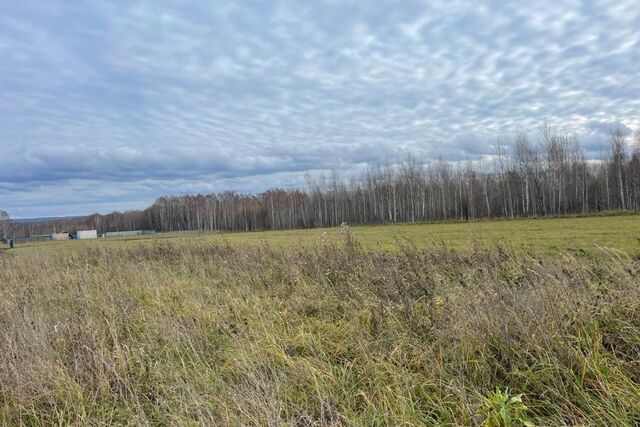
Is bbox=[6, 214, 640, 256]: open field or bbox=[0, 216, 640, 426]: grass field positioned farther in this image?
bbox=[6, 214, 640, 256]: open field

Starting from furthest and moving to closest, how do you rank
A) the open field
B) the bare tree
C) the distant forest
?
the bare tree, the distant forest, the open field

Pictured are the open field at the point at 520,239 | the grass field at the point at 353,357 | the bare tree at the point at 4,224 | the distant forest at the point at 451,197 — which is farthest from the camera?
the bare tree at the point at 4,224

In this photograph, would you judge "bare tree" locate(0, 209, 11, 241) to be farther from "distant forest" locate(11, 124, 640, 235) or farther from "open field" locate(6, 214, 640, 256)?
"open field" locate(6, 214, 640, 256)

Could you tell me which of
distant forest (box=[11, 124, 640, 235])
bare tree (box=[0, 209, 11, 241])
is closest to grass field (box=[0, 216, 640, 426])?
distant forest (box=[11, 124, 640, 235])

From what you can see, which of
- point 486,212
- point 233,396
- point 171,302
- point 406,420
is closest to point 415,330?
point 406,420

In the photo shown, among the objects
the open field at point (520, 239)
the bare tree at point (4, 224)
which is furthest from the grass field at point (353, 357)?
the bare tree at point (4, 224)

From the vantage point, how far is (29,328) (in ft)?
17.7

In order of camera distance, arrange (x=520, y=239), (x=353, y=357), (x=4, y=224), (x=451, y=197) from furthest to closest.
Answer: (x=4, y=224)
(x=451, y=197)
(x=520, y=239)
(x=353, y=357)

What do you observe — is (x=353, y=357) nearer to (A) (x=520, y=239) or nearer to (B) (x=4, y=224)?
(A) (x=520, y=239)

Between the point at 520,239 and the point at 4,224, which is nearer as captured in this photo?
the point at 520,239

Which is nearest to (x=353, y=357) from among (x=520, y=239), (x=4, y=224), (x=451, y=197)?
(x=520, y=239)

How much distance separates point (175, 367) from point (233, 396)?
143cm

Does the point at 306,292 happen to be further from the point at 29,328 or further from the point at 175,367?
the point at 29,328

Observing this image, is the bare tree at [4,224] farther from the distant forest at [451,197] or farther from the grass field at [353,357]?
the grass field at [353,357]
